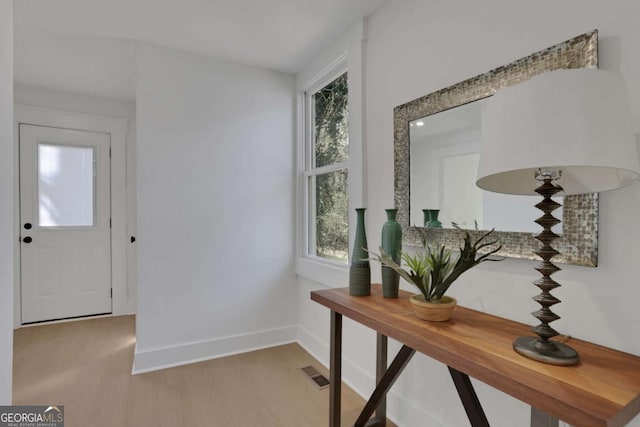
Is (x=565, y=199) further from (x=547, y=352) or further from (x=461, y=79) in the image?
(x=461, y=79)

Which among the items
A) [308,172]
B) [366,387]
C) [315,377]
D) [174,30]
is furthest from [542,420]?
[174,30]

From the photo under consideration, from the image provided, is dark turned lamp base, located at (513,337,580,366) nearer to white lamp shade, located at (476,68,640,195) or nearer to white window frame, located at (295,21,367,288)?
white lamp shade, located at (476,68,640,195)

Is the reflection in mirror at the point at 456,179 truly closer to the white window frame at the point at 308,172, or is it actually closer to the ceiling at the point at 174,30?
the ceiling at the point at 174,30

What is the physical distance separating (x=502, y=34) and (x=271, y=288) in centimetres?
246

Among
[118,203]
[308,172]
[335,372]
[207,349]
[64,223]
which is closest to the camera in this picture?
[335,372]

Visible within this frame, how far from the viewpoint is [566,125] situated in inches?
31.0

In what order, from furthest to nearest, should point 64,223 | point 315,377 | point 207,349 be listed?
point 64,223, point 207,349, point 315,377

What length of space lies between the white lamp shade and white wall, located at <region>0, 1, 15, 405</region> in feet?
5.15

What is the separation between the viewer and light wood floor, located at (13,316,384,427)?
1925 millimetres

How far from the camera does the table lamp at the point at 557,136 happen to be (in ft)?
2.52

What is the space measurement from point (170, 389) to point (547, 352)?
223 centimetres

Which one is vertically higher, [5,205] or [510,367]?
[5,205]

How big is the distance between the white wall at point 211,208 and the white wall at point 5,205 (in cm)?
121

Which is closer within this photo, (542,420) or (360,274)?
(542,420)
